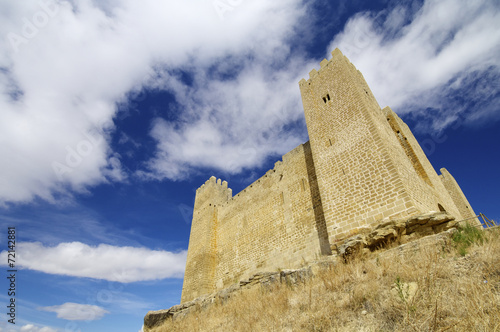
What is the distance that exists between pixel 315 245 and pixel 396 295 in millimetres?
7731

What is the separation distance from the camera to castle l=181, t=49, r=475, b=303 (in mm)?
8000

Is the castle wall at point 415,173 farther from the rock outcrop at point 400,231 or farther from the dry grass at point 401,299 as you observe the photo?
the dry grass at point 401,299

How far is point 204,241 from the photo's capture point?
16.8 meters

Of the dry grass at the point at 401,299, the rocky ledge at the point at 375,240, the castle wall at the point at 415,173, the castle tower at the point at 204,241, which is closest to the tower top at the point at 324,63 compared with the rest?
the castle wall at the point at 415,173

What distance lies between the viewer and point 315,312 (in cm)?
345

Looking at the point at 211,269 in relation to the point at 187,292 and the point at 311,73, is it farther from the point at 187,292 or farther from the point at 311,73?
the point at 311,73

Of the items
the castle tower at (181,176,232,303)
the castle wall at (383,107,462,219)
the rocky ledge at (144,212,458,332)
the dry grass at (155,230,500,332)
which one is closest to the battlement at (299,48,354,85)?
the castle wall at (383,107,462,219)

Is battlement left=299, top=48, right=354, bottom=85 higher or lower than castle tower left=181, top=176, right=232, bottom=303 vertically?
higher

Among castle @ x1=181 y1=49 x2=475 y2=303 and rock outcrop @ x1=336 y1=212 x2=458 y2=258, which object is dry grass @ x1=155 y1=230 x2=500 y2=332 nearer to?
rock outcrop @ x1=336 y1=212 x2=458 y2=258

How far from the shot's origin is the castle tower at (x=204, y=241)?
50.6 feet

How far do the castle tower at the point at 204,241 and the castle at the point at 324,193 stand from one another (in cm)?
7

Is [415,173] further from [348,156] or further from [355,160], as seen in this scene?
[348,156]

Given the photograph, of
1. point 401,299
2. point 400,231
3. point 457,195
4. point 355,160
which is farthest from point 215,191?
point 401,299

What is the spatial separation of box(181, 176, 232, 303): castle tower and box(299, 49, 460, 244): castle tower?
9978mm
